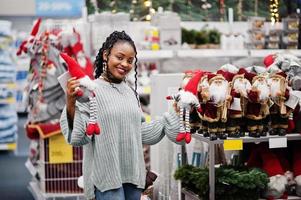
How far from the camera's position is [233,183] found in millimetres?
4051

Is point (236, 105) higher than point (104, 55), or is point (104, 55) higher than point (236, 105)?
point (104, 55)

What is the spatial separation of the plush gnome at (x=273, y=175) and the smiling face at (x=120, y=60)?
55.4 inches

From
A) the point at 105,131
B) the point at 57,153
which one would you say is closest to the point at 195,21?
the point at 57,153

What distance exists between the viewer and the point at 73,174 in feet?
21.7

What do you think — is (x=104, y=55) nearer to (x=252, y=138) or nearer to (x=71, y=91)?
(x=71, y=91)

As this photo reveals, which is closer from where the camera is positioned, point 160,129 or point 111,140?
point 111,140

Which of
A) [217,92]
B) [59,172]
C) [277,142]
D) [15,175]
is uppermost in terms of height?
[217,92]

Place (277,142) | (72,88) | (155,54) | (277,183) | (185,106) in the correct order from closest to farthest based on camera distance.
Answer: (72,88)
(185,106)
(277,142)
(277,183)
(155,54)

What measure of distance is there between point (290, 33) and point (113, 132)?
4.64 metres

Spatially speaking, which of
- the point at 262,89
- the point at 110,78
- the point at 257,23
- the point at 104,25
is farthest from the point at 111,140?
the point at 257,23

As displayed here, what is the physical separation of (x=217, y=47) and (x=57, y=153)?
255 centimetres

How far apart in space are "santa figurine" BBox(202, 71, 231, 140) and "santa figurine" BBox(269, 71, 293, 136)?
1.13 ft

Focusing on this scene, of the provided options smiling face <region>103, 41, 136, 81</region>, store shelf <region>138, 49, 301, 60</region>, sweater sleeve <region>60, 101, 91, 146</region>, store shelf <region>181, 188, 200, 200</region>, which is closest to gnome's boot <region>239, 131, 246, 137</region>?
store shelf <region>181, 188, 200, 200</region>

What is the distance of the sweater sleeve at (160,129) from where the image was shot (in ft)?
11.6
